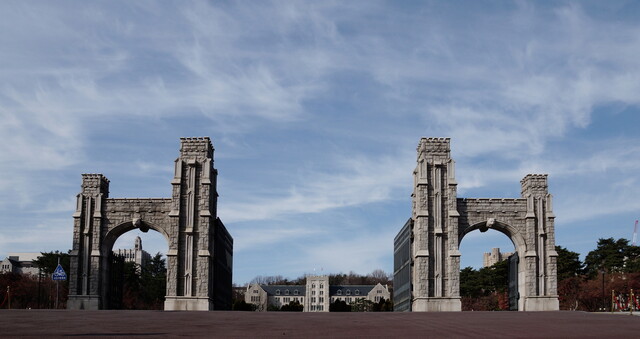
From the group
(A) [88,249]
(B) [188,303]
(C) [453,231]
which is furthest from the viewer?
(A) [88,249]

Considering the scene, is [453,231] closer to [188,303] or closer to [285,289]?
[188,303]

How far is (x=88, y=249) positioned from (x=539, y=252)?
23793 millimetres

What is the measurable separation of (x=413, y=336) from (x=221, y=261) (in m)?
30.8

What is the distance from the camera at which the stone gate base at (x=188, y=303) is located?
3853 cm

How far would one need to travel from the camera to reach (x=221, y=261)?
42031mm

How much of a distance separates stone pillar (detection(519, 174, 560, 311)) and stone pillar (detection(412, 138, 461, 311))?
385cm

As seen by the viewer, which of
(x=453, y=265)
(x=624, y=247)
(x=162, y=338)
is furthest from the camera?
(x=624, y=247)

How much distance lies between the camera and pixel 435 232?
39.8 metres

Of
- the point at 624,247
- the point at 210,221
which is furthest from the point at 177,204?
the point at 624,247

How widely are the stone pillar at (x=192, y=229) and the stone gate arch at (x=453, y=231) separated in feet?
35.4

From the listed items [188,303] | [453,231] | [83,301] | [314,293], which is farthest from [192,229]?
[314,293]

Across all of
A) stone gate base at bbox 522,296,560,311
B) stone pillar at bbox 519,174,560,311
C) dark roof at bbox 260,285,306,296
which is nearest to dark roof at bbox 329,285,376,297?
dark roof at bbox 260,285,306,296

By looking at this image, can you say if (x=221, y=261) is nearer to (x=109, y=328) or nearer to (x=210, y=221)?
(x=210, y=221)

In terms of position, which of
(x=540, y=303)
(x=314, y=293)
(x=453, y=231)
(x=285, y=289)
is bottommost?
(x=314, y=293)
